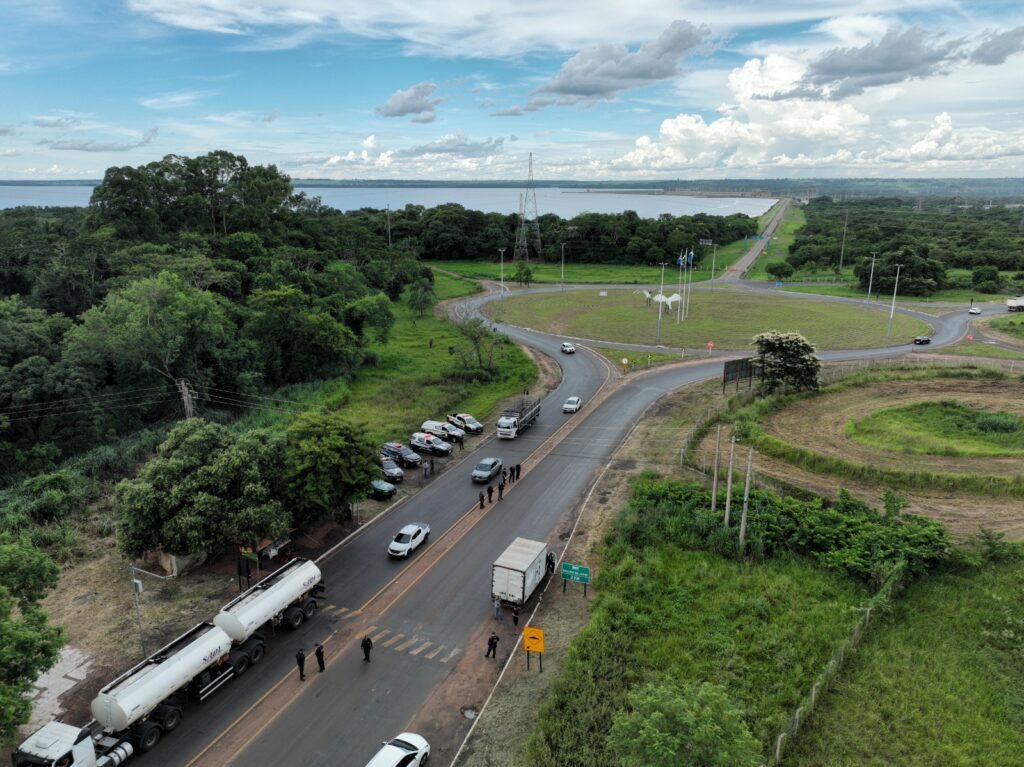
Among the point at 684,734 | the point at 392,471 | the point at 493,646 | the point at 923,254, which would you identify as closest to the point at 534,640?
the point at 493,646

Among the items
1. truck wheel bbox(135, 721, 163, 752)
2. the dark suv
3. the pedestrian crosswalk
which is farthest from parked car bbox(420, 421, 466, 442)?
truck wheel bbox(135, 721, 163, 752)

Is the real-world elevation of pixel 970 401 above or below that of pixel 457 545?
above

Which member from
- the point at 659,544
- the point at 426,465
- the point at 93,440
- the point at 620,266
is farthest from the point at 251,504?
the point at 620,266

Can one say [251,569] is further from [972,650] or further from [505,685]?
[972,650]

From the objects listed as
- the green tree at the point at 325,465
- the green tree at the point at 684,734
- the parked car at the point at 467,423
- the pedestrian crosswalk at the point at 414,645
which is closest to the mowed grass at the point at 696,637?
the green tree at the point at 684,734

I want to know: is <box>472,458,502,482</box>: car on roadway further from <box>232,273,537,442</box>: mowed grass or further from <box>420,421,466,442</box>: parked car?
<box>232,273,537,442</box>: mowed grass

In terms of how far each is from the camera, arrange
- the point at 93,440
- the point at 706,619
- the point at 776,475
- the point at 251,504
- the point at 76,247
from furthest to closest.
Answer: the point at 76,247 → the point at 93,440 → the point at 776,475 → the point at 251,504 → the point at 706,619

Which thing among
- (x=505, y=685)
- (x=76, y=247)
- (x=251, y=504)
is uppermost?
(x=76, y=247)
